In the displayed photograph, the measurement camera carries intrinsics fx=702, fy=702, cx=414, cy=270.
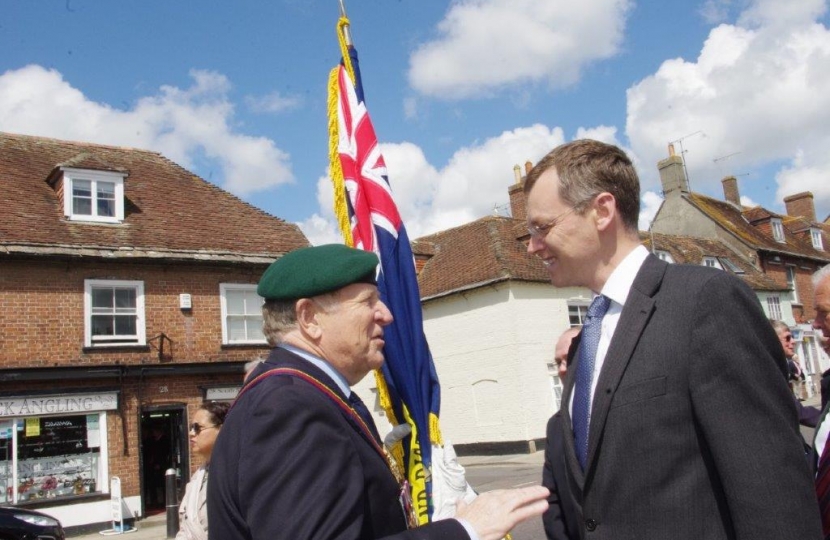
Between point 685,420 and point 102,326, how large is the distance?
15983mm

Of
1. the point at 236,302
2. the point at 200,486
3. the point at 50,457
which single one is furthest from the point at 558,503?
the point at 236,302

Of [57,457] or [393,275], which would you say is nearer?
[393,275]

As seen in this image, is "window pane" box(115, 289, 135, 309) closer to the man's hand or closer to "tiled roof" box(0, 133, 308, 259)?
"tiled roof" box(0, 133, 308, 259)

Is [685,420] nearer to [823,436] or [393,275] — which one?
[823,436]

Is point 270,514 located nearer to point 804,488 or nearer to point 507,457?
point 804,488

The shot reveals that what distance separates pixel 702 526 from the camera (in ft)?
6.03

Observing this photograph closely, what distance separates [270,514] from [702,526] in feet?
3.66

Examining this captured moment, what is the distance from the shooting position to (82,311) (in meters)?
15.5

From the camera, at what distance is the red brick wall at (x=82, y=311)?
1465cm

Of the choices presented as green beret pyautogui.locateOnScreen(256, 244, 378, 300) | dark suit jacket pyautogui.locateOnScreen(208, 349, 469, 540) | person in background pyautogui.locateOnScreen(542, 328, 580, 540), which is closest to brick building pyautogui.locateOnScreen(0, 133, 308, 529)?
person in background pyautogui.locateOnScreen(542, 328, 580, 540)

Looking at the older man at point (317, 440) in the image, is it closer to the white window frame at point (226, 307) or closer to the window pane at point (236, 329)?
the white window frame at point (226, 307)

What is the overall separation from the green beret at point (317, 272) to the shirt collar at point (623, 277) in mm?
763

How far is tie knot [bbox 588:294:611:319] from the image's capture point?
2.26m

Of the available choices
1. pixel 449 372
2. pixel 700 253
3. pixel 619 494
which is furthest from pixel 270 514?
pixel 700 253
